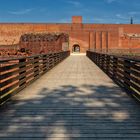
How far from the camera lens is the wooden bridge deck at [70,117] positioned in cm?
436

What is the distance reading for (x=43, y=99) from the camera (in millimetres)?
7137

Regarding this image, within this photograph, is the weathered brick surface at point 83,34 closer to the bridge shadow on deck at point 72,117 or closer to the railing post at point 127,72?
the railing post at point 127,72

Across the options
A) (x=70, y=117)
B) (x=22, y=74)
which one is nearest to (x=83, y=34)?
(x=22, y=74)

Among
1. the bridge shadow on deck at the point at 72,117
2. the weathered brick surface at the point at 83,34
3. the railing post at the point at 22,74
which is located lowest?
the bridge shadow on deck at the point at 72,117

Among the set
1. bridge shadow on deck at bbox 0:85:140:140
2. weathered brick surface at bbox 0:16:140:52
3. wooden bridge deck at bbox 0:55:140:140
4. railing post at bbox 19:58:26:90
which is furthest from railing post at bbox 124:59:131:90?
weathered brick surface at bbox 0:16:140:52

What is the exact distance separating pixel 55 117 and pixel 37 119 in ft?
1.12

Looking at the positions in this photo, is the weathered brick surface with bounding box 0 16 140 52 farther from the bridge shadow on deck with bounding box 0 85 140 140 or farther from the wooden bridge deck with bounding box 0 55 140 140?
the bridge shadow on deck with bounding box 0 85 140 140

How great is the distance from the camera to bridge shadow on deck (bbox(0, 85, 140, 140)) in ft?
14.3

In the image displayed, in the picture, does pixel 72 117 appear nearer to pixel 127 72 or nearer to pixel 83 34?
pixel 127 72

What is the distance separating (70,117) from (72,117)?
0.04m

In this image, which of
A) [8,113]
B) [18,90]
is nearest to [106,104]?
[8,113]

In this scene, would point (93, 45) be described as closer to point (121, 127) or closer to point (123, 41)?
point (123, 41)

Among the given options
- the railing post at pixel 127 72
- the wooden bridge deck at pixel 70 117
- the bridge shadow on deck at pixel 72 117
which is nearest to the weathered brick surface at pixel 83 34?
the railing post at pixel 127 72

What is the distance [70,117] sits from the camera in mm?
5344
